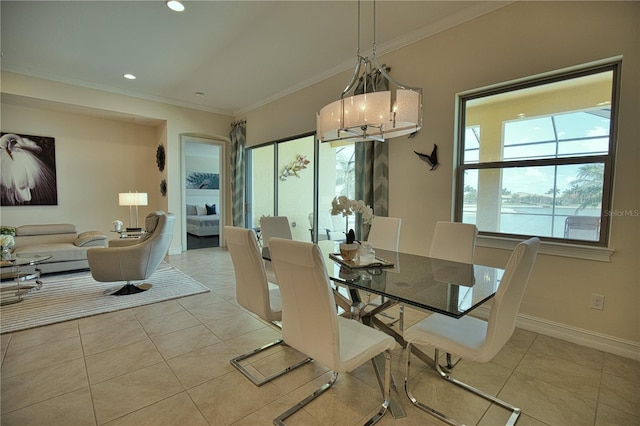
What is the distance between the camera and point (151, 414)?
A: 165 centimetres

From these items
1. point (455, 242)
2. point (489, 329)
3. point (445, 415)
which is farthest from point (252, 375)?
point (455, 242)

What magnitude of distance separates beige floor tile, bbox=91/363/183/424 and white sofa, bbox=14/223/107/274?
110 inches

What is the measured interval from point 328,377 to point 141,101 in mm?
5945

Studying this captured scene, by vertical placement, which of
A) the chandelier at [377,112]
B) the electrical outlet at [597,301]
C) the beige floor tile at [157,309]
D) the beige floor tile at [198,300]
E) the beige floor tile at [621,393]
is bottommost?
the beige floor tile at [157,309]

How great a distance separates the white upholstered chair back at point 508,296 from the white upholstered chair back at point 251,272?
4.10 ft

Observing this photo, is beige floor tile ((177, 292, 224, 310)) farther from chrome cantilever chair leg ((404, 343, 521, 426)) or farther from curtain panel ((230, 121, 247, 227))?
curtain panel ((230, 121, 247, 227))

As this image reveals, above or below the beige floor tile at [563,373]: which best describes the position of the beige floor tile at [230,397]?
below

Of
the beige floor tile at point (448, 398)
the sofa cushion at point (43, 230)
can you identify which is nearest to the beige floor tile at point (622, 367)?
the beige floor tile at point (448, 398)

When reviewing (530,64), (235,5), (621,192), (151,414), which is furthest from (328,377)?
(235,5)

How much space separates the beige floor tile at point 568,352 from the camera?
7.23 ft

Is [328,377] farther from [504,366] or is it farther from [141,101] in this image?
[141,101]

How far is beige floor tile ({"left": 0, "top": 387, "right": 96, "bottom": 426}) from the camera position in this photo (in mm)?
1586

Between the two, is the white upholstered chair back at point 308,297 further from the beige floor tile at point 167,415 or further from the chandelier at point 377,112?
the chandelier at point 377,112

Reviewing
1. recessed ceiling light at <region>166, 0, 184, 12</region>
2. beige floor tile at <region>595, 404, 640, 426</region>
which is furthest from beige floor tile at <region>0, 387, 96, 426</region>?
recessed ceiling light at <region>166, 0, 184, 12</region>
